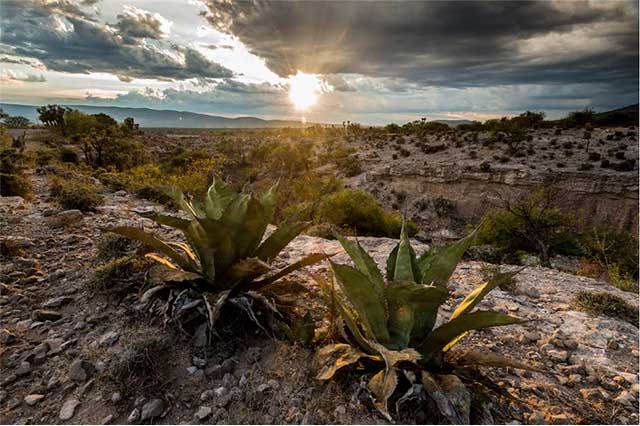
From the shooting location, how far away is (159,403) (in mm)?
2010

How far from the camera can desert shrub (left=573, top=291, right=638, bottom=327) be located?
3.91m

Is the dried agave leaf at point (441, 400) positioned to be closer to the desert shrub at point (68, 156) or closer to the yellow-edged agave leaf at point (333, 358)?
the yellow-edged agave leaf at point (333, 358)

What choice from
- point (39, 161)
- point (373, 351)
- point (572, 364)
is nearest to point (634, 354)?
point (572, 364)

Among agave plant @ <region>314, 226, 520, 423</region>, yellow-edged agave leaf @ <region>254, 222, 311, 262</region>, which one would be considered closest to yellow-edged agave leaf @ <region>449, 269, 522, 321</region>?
agave plant @ <region>314, 226, 520, 423</region>

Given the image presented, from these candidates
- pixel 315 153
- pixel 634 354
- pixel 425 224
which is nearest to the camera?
pixel 634 354

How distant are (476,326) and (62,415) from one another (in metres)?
2.45

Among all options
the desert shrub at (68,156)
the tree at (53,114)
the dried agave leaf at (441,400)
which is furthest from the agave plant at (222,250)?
the tree at (53,114)

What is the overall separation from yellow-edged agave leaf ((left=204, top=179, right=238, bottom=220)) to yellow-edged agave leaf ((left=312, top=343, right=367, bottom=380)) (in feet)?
4.62

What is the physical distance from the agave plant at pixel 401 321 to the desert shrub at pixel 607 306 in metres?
2.69

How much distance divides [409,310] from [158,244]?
1.97 m

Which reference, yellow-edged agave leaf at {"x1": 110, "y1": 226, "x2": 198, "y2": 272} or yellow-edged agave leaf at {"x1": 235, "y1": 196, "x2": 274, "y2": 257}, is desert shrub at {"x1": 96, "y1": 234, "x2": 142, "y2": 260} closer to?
yellow-edged agave leaf at {"x1": 110, "y1": 226, "x2": 198, "y2": 272}

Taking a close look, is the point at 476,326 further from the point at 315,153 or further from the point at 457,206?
the point at 315,153

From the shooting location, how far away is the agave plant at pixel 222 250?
247 centimetres

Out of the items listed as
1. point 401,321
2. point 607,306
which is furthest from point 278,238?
point 607,306
